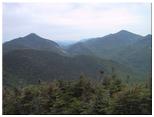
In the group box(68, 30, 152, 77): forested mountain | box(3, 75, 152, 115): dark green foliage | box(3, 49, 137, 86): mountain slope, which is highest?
box(68, 30, 152, 77): forested mountain

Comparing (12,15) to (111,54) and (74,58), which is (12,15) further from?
(111,54)

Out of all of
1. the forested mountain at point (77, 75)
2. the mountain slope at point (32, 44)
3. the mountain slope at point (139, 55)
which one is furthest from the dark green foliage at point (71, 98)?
the mountain slope at point (32, 44)

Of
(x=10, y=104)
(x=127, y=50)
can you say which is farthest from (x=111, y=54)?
(x=10, y=104)

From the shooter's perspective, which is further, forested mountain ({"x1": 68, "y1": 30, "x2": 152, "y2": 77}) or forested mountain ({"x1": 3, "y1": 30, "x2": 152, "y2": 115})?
forested mountain ({"x1": 68, "y1": 30, "x2": 152, "y2": 77})

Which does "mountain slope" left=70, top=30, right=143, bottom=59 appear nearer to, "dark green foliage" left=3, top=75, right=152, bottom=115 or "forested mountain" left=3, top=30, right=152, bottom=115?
"forested mountain" left=3, top=30, right=152, bottom=115

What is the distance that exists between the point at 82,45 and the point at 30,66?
0.55m

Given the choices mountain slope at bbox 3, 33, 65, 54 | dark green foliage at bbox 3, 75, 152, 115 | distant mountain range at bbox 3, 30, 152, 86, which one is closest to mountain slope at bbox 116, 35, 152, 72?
distant mountain range at bbox 3, 30, 152, 86

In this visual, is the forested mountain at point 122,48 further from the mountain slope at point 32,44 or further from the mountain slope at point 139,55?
the mountain slope at point 32,44

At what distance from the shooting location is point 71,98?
446 centimetres

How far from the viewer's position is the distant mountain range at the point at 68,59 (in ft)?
14.8

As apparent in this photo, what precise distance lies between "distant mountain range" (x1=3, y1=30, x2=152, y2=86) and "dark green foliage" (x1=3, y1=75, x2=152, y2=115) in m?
0.09

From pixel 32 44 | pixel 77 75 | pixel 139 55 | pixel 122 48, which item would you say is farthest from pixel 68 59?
pixel 139 55

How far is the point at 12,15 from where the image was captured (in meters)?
4.53

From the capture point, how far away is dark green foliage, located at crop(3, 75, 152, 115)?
14.3 ft
